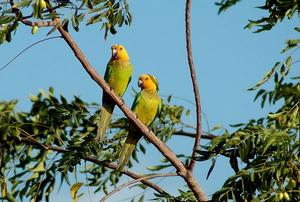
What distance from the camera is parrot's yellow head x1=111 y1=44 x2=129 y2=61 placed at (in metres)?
7.78

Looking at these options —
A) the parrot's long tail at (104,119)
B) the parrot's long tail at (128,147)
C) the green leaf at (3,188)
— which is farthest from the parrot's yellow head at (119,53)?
the green leaf at (3,188)

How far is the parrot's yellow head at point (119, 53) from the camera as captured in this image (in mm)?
7781

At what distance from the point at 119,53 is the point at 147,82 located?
1.37 ft

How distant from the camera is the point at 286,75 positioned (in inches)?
211

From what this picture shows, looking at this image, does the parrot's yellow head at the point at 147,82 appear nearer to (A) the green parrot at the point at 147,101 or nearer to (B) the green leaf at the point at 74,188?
(A) the green parrot at the point at 147,101

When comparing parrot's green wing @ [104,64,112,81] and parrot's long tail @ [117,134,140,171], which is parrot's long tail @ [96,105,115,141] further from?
parrot's green wing @ [104,64,112,81]

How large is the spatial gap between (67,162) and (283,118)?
1.91m

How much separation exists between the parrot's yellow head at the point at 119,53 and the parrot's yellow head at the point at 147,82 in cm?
25

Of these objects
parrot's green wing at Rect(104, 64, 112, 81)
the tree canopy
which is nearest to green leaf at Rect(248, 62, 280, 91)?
the tree canopy

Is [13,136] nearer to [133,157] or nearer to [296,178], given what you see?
[133,157]

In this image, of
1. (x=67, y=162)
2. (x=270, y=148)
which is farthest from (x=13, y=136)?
(x=270, y=148)

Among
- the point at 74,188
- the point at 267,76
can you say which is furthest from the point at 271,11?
the point at 74,188

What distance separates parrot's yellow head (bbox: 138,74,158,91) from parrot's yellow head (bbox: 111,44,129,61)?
255mm

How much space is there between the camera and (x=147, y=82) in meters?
7.77
